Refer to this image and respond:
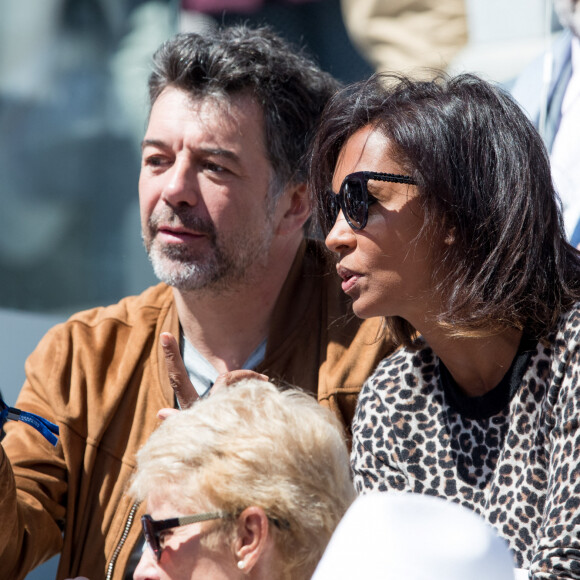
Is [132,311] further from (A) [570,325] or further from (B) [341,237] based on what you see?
(A) [570,325]

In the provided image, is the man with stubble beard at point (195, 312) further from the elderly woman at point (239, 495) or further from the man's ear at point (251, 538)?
the man's ear at point (251, 538)

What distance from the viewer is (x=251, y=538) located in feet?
5.57

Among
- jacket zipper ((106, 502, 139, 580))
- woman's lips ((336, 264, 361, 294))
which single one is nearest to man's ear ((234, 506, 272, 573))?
woman's lips ((336, 264, 361, 294))

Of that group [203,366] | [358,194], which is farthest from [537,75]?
[203,366]

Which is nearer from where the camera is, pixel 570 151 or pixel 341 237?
pixel 341 237

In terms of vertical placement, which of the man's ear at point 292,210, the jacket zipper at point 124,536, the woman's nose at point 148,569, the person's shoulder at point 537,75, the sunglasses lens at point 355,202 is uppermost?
the person's shoulder at point 537,75

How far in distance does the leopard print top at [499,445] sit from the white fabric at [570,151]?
1001 millimetres

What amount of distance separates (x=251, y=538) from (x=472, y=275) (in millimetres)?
807

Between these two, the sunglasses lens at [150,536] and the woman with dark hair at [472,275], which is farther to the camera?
the woman with dark hair at [472,275]

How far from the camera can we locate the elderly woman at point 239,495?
1.70 metres

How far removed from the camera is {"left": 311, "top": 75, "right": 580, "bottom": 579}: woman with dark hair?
2039mm

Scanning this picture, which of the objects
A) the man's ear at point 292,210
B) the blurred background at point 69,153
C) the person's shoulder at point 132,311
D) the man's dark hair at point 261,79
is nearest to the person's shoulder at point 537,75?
the man's dark hair at point 261,79

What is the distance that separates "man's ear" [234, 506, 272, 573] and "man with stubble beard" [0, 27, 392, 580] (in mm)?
1096

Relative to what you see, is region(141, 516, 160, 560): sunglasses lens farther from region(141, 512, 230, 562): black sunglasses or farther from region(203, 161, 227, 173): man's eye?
region(203, 161, 227, 173): man's eye
